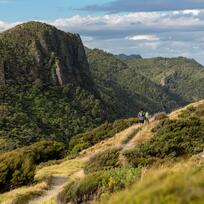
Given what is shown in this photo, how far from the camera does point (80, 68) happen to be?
6545 inches

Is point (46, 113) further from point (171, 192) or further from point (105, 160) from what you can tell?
point (171, 192)

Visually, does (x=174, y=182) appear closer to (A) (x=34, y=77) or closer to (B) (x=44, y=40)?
(A) (x=34, y=77)

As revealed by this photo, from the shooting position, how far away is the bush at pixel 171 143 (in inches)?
1145

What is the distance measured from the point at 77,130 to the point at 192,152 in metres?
88.3

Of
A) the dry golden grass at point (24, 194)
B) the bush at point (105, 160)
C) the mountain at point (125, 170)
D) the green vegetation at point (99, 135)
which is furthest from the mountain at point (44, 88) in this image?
the dry golden grass at point (24, 194)

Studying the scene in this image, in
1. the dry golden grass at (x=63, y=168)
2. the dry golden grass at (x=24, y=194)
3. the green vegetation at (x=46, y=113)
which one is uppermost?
the dry golden grass at (x=24, y=194)

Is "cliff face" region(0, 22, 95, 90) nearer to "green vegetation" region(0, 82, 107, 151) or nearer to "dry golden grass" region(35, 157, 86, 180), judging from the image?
"green vegetation" region(0, 82, 107, 151)

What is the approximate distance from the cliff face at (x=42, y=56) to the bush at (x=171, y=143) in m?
99.1

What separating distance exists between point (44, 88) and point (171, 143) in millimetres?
110739

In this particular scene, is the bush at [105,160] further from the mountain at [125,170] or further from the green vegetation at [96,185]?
the green vegetation at [96,185]

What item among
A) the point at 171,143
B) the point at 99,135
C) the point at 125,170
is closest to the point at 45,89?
the point at 99,135

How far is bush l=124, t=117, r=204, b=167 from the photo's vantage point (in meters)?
29.1

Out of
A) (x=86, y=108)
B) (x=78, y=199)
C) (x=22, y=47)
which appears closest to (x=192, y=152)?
(x=78, y=199)

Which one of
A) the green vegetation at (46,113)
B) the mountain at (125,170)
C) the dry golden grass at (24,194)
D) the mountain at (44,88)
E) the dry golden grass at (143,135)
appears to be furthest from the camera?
the mountain at (44,88)
